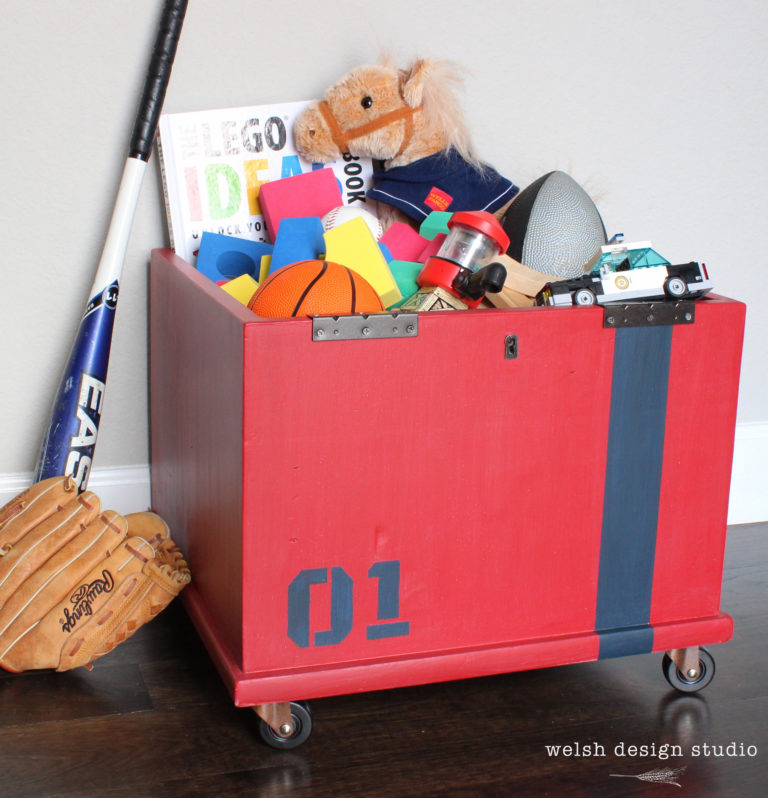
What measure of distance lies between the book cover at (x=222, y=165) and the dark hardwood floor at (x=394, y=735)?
2.27 feet

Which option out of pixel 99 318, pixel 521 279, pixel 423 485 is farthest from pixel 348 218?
pixel 423 485

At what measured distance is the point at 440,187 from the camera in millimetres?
1687

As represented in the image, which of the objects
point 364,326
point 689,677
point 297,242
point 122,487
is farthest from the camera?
point 122,487

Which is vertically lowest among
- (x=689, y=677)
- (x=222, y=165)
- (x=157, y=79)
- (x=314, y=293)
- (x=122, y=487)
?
(x=689, y=677)

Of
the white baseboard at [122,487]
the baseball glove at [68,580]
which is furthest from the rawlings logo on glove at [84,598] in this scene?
the white baseboard at [122,487]

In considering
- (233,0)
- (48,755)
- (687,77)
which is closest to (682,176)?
(687,77)

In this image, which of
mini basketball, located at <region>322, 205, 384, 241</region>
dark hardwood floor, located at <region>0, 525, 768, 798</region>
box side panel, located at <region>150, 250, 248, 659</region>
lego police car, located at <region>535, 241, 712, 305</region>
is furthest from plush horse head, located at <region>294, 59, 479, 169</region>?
dark hardwood floor, located at <region>0, 525, 768, 798</region>

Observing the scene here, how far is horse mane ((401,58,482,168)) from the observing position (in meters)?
1.62

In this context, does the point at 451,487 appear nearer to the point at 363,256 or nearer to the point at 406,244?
the point at 363,256

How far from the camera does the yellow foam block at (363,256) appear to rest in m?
1.46

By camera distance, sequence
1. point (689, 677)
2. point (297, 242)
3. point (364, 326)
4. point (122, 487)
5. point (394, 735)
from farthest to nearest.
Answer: point (122, 487) < point (297, 242) < point (689, 677) < point (394, 735) < point (364, 326)

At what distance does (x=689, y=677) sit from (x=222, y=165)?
1111mm

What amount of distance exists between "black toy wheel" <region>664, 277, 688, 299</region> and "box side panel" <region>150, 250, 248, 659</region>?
578mm

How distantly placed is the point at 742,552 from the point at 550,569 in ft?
A: 2.59
